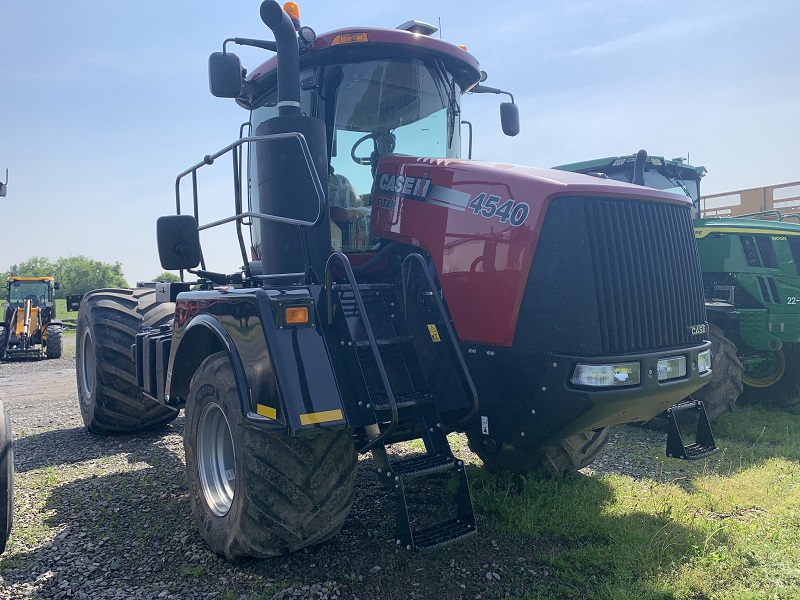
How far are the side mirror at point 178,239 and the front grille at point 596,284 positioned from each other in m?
2.02

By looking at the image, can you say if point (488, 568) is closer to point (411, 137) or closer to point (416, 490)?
point (416, 490)

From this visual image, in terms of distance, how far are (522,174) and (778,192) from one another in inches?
404

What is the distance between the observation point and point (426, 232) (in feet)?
11.4

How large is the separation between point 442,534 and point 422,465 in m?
0.31

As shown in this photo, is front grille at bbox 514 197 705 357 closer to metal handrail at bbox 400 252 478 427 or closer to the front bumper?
the front bumper

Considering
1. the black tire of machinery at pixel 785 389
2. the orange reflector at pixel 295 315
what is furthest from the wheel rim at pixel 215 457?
the black tire of machinery at pixel 785 389

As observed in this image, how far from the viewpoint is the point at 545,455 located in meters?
3.90

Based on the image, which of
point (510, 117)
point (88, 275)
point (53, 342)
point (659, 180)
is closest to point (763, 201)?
point (659, 180)

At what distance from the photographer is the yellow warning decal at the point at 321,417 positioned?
110 inches

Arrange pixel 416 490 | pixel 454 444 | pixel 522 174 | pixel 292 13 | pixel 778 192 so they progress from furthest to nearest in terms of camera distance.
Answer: pixel 778 192 → pixel 454 444 → pixel 416 490 → pixel 292 13 → pixel 522 174

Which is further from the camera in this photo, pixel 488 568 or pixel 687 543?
pixel 687 543

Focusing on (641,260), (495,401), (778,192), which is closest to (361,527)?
(495,401)

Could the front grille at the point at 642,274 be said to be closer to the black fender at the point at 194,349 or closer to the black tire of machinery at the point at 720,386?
the black fender at the point at 194,349

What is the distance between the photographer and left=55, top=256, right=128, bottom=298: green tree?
55.6 meters
